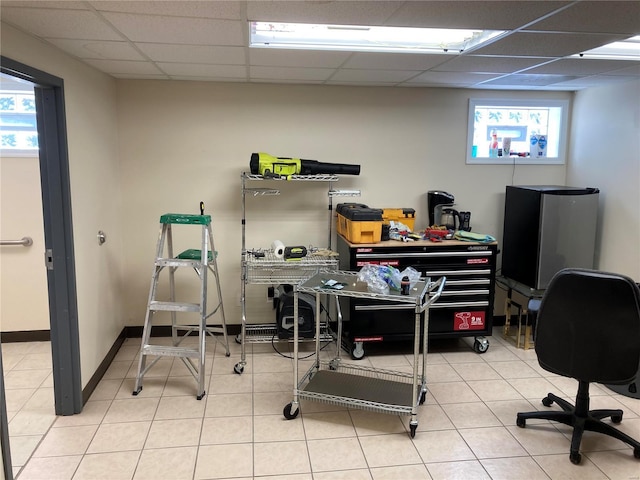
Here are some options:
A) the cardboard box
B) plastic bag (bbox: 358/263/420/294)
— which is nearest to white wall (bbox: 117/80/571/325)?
the cardboard box

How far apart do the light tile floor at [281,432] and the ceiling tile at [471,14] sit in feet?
7.24

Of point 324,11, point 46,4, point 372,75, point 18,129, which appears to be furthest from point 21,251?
point 324,11

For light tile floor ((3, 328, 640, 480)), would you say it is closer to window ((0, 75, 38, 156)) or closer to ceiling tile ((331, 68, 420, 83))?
window ((0, 75, 38, 156))

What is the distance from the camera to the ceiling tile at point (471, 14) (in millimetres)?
1963

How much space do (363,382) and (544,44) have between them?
7.47 feet

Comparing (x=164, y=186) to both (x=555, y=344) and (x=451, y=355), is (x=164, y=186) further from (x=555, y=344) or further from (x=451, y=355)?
(x=555, y=344)

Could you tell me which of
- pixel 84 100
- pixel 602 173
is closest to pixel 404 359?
pixel 602 173

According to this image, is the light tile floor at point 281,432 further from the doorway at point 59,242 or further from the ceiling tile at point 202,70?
the ceiling tile at point 202,70

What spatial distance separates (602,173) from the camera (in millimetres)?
3996

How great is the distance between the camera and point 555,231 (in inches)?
150

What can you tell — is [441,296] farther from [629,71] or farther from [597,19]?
A: [597,19]

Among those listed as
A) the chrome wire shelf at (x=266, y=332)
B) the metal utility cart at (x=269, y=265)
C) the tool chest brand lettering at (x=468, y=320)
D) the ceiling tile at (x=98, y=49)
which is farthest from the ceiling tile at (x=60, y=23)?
the tool chest brand lettering at (x=468, y=320)

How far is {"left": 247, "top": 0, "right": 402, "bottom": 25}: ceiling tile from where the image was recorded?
196 cm

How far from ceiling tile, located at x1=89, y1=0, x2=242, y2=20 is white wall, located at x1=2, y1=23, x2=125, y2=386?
0.65m
